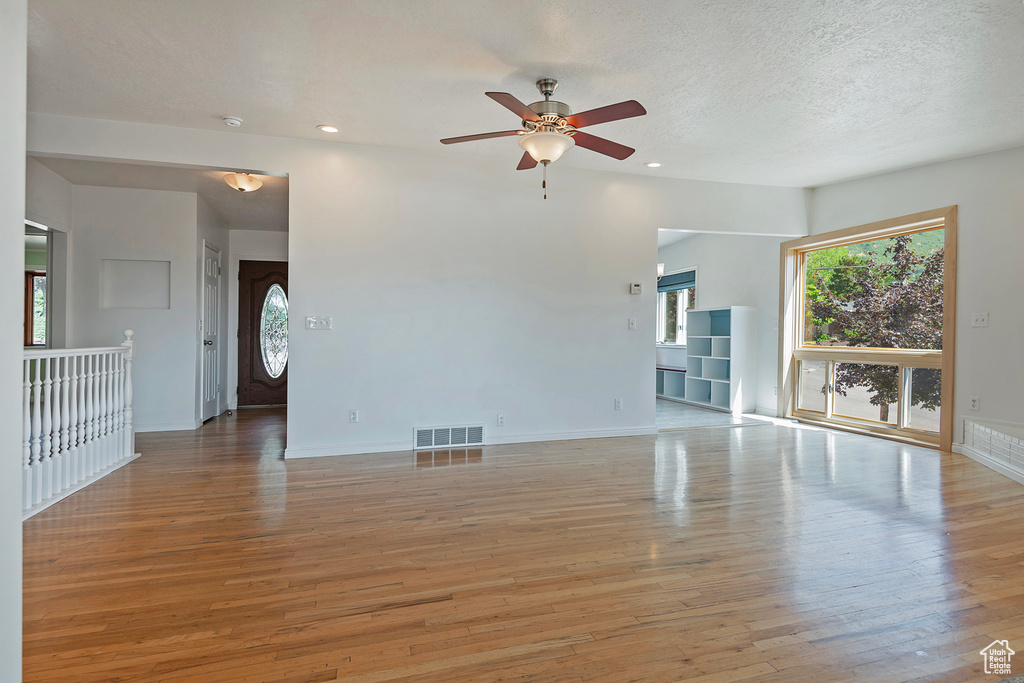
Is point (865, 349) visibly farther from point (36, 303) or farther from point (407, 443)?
point (36, 303)

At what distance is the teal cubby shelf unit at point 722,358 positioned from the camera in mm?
7176

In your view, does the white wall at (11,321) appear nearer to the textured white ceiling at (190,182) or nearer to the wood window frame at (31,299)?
the textured white ceiling at (190,182)

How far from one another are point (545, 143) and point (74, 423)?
12.1ft

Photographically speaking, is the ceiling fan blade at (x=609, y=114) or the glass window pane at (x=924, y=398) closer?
the ceiling fan blade at (x=609, y=114)

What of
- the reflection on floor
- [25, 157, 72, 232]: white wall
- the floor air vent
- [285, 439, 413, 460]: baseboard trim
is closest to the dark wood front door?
[25, 157, 72, 232]: white wall

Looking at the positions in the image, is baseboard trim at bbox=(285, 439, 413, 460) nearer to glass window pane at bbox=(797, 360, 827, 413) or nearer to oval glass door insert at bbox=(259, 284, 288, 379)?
oval glass door insert at bbox=(259, 284, 288, 379)

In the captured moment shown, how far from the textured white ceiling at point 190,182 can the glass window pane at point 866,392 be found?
631 cm

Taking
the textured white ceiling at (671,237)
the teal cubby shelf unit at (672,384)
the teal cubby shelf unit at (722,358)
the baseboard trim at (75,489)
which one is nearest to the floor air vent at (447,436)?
the baseboard trim at (75,489)

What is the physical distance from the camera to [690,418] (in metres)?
6.82

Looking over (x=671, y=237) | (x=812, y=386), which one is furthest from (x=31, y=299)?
(x=812, y=386)

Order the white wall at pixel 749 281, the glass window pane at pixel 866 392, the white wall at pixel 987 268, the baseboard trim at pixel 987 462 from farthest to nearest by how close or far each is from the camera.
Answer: the white wall at pixel 749 281
the glass window pane at pixel 866 392
the white wall at pixel 987 268
the baseboard trim at pixel 987 462

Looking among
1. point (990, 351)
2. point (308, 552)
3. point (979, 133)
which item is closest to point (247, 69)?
point (308, 552)

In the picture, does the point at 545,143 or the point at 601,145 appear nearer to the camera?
the point at 545,143

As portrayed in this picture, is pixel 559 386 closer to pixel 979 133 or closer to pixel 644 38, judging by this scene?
pixel 644 38
